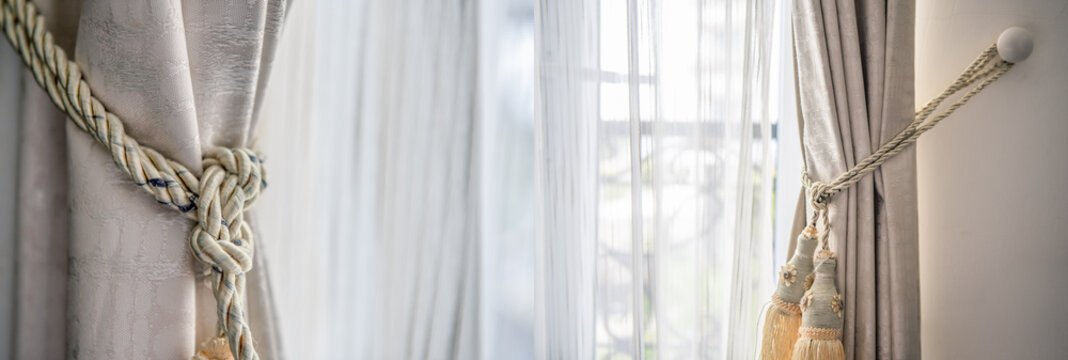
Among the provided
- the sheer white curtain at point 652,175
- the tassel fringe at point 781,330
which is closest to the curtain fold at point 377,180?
the sheer white curtain at point 652,175

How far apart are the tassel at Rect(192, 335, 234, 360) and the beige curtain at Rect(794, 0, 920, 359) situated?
95 centimetres

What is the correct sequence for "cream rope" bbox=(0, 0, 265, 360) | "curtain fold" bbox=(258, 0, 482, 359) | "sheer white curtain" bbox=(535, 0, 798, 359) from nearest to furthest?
"cream rope" bbox=(0, 0, 265, 360) → "curtain fold" bbox=(258, 0, 482, 359) → "sheer white curtain" bbox=(535, 0, 798, 359)

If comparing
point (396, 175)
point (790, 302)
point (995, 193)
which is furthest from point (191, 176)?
point (995, 193)

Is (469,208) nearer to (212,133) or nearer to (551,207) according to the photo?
(551,207)

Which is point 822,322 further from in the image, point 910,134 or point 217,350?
point 217,350

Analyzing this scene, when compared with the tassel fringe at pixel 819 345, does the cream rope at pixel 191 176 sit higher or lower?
higher

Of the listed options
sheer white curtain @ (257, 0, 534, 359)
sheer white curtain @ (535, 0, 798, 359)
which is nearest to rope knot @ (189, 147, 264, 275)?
sheer white curtain @ (257, 0, 534, 359)

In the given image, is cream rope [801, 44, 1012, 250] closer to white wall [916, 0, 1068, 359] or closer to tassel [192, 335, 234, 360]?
white wall [916, 0, 1068, 359]

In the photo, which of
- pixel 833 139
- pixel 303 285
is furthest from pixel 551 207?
pixel 833 139

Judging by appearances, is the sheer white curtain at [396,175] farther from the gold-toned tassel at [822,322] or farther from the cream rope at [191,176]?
the gold-toned tassel at [822,322]

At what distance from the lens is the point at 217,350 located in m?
0.66

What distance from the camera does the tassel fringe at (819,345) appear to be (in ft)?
3.31

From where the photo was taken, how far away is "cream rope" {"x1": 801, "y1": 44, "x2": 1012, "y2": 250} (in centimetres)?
104

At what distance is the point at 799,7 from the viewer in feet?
3.49
